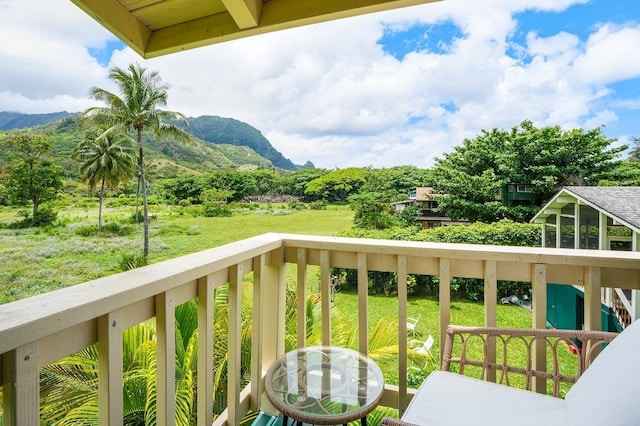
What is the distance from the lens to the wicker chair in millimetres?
781

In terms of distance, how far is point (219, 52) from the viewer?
8.20 meters

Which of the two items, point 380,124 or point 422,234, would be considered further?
point 380,124

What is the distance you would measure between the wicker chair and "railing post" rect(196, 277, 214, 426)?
0.64m

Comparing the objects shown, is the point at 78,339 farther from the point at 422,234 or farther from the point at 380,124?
the point at 380,124

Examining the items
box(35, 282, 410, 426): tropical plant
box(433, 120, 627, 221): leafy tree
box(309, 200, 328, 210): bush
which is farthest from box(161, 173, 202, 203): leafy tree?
box(35, 282, 410, 426): tropical plant

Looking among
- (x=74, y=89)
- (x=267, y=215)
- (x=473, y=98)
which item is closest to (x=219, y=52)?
(x=74, y=89)

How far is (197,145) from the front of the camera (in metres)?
7.68

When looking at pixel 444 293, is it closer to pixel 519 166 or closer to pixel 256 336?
pixel 256 336

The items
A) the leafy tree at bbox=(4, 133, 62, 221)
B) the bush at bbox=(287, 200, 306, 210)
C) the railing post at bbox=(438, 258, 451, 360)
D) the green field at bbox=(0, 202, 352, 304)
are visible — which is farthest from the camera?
the green field at bbox=(0, 202, 352, 304)

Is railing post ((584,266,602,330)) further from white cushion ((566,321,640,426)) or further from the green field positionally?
the green field

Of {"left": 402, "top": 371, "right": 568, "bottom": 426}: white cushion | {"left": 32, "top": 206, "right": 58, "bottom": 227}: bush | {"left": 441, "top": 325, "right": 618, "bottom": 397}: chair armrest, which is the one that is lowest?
{"left": 402, "top": 371, "right": 568, "bottom": 426}: white cushion

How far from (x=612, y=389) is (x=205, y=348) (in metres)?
1.14

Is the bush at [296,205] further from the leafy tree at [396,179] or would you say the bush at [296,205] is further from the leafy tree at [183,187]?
the leafy tree at [183,187]

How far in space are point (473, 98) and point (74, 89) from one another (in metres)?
8.55
